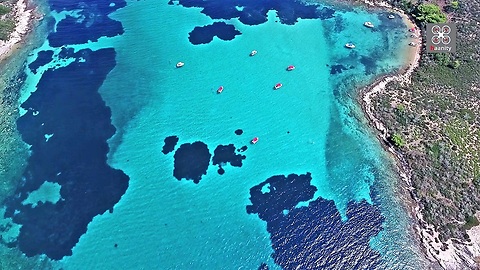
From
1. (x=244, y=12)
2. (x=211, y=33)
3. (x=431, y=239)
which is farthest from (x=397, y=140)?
(x=244, y=12)

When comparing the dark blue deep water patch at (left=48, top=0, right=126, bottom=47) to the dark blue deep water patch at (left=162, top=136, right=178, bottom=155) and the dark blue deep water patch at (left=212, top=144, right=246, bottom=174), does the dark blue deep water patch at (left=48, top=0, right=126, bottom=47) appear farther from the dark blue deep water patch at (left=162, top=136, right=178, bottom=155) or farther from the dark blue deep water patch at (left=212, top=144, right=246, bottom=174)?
the dark blue deep water patch at (left=212, top=144, right=246, bottom=174)

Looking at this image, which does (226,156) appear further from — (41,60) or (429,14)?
(429,14)

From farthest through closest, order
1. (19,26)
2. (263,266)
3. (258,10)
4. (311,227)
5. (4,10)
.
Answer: (4,10), (258,10), (19,26), (311,227), (263,266)

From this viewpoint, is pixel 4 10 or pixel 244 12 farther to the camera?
pixel 4 10

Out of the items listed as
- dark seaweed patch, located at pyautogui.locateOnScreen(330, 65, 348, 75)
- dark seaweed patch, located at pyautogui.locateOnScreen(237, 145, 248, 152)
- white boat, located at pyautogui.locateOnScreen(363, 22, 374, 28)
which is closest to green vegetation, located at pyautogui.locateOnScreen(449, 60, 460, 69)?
white boat, located at pyautogui.locateOnScreen(363, 22, 374, 28)


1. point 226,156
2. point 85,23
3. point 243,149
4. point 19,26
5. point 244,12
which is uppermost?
point 244,12
